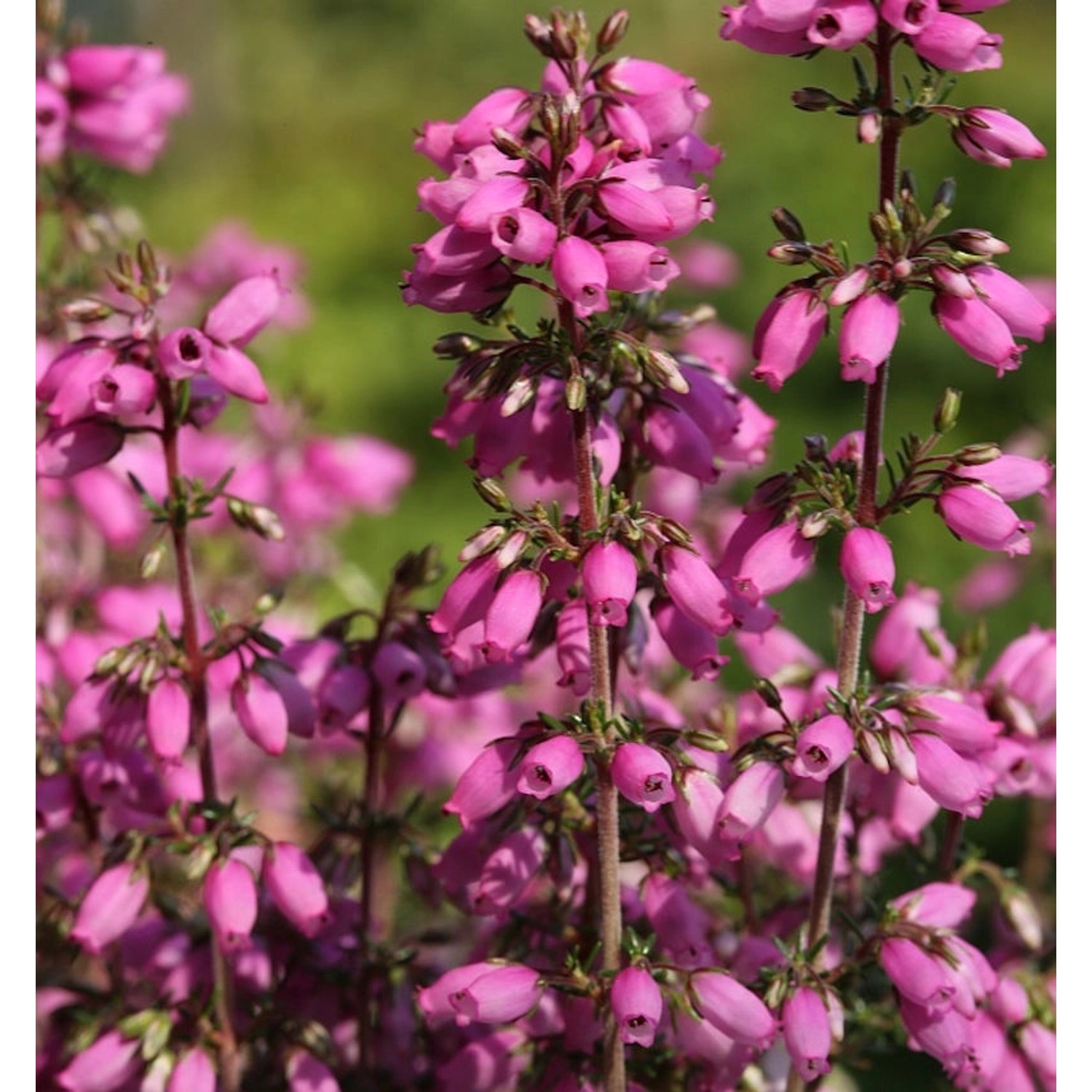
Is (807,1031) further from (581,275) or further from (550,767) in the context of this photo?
(581,275)

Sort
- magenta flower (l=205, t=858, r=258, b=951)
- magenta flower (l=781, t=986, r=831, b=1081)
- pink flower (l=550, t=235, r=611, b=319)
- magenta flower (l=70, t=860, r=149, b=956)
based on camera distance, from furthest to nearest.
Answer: magenta flower (l=70, t=860, r=149, b=956), magenta flower (l=205, t=858, r=258, b=951), magenta flower (l=781, t=986, r=831, b=1081), pink flower (l=550, t=235, r=611, b=319)

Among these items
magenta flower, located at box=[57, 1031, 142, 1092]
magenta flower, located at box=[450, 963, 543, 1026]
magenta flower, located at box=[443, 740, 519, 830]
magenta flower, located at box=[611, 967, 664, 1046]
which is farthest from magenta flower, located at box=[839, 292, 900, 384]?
magenta flower, located at box=[57, 1031, 142, 1092]

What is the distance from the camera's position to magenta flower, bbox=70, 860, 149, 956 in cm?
268

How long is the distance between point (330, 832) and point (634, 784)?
1021 millimetres

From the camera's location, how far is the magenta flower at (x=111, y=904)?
2678 millimetres

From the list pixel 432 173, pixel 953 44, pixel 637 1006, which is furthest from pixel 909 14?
pixel 432 173

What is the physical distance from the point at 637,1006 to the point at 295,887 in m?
0.68

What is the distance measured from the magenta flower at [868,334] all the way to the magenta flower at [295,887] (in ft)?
3.94

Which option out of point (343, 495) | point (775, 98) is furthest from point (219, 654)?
point (775, 98)

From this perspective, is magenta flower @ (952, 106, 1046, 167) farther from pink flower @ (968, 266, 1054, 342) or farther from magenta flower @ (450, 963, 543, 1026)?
magenta flower @ (450, 963, 543, 1026)

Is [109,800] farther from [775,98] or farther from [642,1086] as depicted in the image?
[775,98]

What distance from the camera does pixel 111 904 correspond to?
2686 millimetres

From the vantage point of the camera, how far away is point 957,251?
7.43 ft

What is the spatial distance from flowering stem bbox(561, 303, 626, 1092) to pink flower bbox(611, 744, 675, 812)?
5 cm
